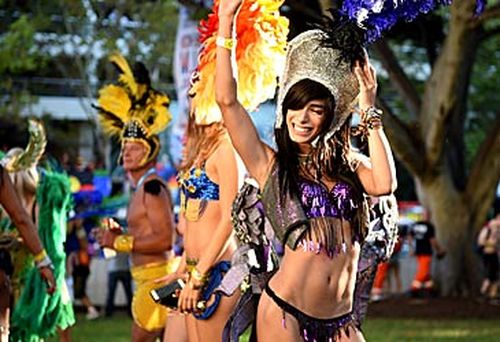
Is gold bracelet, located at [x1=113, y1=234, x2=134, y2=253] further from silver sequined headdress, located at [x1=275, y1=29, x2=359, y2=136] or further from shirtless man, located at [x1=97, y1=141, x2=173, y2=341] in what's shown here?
silver sequined headdress, located at [x1=275, y1=29, x2=359, y2=136]

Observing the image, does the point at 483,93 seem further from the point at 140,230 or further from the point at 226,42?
the point at 226,42

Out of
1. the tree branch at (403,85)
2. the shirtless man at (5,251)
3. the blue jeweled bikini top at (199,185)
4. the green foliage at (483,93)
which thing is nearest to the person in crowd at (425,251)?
the tree branch at (403,85)

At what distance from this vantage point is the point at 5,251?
26.7ft

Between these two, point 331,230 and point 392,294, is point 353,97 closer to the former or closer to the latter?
point 331,230

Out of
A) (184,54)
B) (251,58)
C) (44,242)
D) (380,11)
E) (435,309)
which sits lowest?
(435,309)

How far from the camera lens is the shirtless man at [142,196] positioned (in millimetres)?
8805

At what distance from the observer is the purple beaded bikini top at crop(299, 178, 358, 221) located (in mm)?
5594

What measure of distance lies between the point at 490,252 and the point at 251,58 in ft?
51.2

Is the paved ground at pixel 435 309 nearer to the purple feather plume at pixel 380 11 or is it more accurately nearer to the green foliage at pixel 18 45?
the green foliage at pixel 18 45

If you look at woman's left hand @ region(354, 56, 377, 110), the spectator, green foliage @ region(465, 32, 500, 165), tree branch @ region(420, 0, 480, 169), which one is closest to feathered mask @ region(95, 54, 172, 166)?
woman's left hand @ region(354, 56, 377, 110)

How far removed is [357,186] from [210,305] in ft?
4.89

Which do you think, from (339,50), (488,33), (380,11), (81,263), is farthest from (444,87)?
(339,50)

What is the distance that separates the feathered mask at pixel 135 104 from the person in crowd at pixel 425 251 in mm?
11622

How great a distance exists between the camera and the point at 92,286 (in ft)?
70.2
